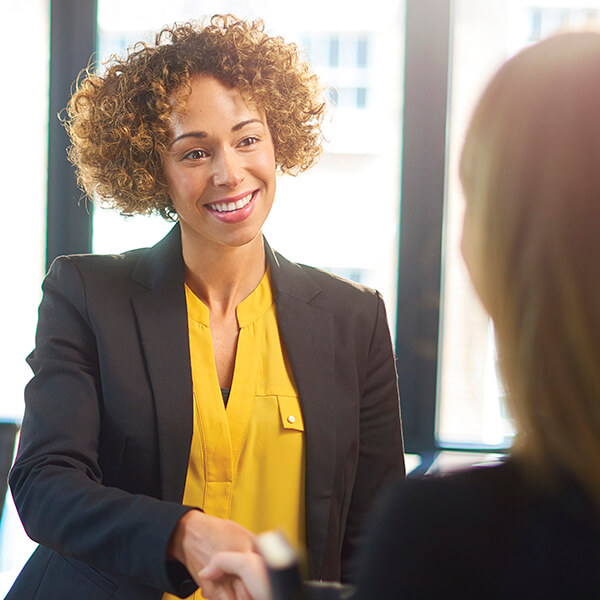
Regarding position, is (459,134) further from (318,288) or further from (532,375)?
(532,375)

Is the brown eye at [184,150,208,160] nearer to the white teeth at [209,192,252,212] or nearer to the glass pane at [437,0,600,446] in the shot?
the white teeth at [209,192,252,212]

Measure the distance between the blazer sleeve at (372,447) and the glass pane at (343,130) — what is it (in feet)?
3.29

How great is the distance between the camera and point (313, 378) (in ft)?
4.89

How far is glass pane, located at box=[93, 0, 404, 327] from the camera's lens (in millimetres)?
2535

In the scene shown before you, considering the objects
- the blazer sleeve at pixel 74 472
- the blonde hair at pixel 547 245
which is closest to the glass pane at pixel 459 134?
the blazer sleeve at pixel 74 472

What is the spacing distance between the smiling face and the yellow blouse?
23 cm

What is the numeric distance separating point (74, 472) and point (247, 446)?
360mm

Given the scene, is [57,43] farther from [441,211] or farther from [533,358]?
[533,358]

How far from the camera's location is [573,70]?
618 millimetres

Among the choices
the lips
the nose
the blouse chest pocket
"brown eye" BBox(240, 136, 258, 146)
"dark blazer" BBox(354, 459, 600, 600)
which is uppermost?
"brown eye" BBox(240, 136, 258, 146)

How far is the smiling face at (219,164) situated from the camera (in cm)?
147

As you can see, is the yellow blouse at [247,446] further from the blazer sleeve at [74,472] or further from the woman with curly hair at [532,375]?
the woman with curly hair at [532,375]

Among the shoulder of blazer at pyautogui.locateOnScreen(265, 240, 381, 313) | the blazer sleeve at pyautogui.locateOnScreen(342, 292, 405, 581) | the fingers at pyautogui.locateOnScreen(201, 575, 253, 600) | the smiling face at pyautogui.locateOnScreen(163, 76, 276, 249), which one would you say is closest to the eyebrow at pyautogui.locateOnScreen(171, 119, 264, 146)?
the smiling face at pyautogui.locateOnScreen(163, 76, 276, 249)

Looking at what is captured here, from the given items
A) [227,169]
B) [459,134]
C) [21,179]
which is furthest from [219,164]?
[21,179]
